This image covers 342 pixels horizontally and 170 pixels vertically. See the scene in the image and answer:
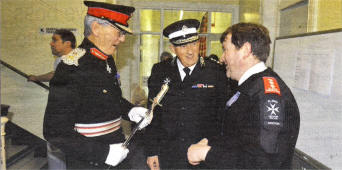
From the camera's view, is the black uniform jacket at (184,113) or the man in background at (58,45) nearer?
the black uniform jacket at (184,113)

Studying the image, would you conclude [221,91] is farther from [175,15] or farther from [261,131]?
[175,15]

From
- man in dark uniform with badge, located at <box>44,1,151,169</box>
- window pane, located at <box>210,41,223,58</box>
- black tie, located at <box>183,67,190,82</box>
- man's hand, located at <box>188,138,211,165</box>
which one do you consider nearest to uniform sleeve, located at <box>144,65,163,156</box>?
black tie, located at <box>183,67,190,82</box>

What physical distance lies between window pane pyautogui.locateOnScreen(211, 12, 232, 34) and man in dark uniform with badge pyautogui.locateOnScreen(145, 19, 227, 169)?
2.97m

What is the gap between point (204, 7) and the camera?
154 inches

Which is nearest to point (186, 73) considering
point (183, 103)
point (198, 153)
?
point (183, 103)

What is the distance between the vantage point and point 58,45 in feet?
4.98

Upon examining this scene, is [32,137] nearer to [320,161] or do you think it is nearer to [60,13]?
[60,13]

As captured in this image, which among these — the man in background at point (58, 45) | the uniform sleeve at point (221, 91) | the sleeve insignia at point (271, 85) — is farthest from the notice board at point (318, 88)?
the man in background at point (58, 45)

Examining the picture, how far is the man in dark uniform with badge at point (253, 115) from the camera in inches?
24.3

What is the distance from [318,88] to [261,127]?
0.66 meters

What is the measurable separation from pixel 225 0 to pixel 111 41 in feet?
11.4

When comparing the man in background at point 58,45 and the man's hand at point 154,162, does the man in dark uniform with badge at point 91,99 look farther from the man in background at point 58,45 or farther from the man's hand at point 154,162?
the man in background at point 58,45

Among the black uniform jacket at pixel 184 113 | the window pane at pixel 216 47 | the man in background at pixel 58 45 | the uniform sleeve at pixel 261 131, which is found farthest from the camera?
the window pane at pixel 216 47

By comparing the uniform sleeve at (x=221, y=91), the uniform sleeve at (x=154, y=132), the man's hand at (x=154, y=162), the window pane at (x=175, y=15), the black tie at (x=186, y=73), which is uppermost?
the window pane at (x=175, y=15)
